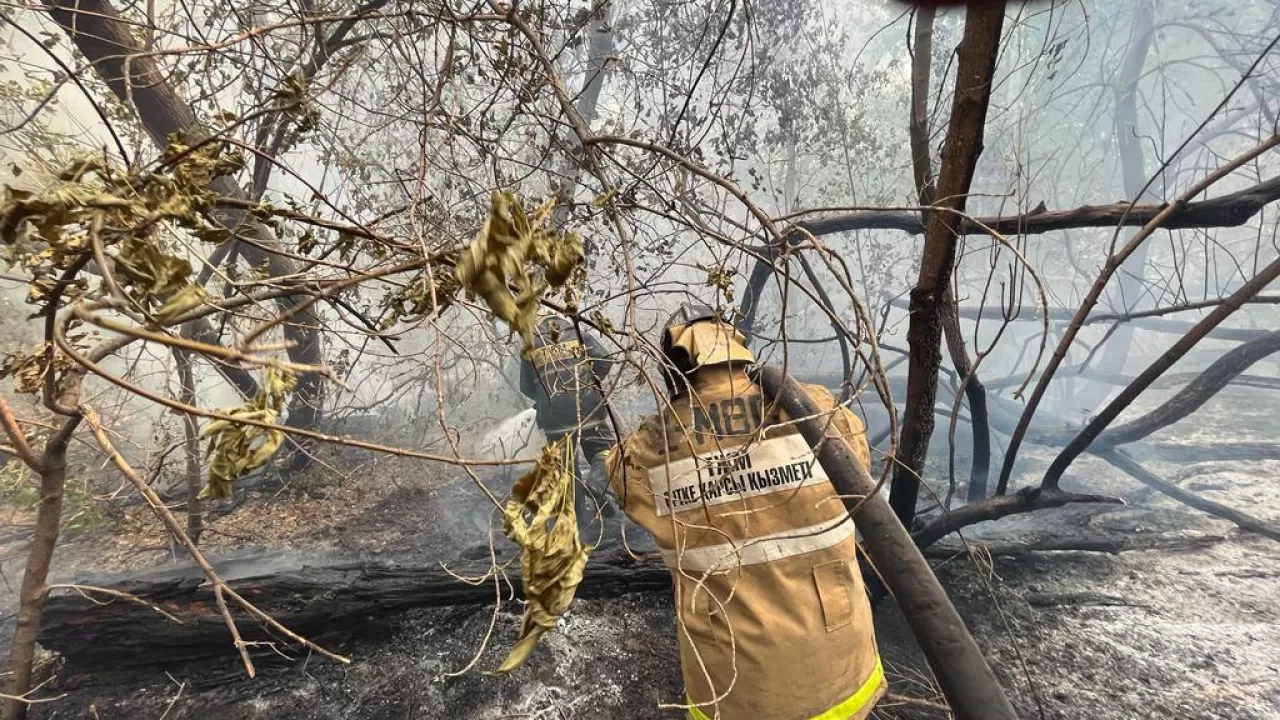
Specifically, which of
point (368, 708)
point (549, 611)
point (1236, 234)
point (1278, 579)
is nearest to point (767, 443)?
point (549, 611)

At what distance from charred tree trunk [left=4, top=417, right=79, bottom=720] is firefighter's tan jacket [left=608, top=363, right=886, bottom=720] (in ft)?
4.63

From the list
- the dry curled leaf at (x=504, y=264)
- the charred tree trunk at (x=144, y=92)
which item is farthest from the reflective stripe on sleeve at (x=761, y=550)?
the charred tree trunk at (x=144, y=92)

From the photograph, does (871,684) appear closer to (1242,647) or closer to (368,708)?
(368,708)

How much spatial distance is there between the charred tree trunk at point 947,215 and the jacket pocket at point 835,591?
0.38m

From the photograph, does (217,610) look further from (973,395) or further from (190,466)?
(973,395)

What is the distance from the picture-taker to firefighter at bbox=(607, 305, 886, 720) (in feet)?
5.16

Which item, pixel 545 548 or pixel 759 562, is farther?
pixel 759 562

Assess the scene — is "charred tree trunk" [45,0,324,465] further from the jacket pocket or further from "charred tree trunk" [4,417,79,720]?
the jacket pocket

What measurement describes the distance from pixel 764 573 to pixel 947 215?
1.31 m

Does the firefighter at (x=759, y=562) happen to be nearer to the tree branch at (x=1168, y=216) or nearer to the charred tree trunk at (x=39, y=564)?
the tree branch at (x=1168, y=216)

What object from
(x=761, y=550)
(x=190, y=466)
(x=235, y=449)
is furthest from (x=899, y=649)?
(x=190, y=466)

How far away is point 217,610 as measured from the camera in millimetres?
2100

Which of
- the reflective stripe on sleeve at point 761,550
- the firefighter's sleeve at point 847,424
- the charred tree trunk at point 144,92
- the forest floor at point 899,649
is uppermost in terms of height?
the charred tree trunk at point 144,92

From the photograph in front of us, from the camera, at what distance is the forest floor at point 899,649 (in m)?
2.01
